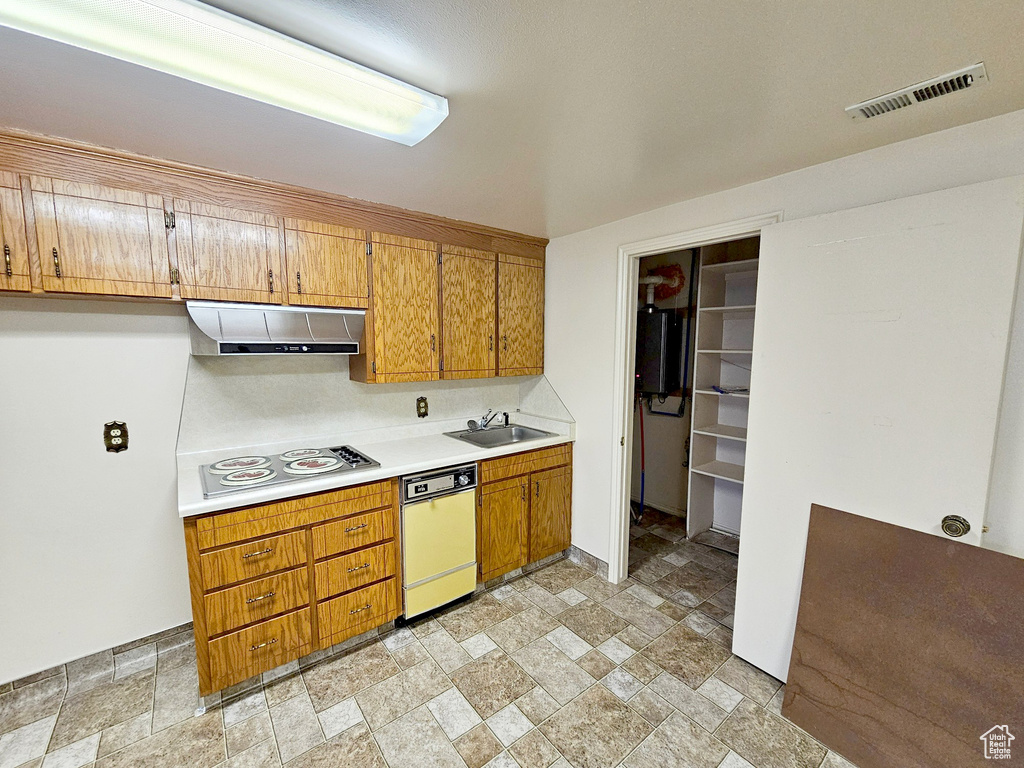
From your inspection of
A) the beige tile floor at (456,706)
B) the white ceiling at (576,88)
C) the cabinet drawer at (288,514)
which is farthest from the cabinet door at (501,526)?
the white ceiling at (576,88)

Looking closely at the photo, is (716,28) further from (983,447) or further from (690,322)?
(690,322)

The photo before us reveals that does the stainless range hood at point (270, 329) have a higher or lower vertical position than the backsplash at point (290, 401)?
higher

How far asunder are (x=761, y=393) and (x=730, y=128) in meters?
1.11

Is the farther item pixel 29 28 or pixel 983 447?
pixel 983 447

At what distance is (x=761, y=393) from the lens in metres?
1.90

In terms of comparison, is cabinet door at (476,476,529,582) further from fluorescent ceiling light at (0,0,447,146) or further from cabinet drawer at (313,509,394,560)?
fluorescent ceiling light at (0,0,447,146)

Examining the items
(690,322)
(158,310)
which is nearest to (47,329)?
(158,310)

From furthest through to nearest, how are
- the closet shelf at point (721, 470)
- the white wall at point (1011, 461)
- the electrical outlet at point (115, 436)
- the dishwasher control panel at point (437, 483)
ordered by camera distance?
1. the closet shelf at point (721, 470)
2. the dishwasher control panel at point (437, 483)
3. the electrical outlet at point (115, 436)
4. the white wall at point (1011, 461)

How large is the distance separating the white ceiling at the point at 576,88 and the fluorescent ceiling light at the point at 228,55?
0.14ft

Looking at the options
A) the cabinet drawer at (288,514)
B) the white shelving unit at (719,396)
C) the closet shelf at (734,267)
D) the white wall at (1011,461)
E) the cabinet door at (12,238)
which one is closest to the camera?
the white wall at (1011,461)

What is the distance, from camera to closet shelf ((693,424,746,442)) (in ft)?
10.6

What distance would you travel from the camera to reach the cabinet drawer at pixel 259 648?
5.78 ft

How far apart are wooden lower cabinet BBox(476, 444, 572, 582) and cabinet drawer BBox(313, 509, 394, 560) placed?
59 cm

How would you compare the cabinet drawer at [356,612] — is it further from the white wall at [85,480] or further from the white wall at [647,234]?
the white wall at [647,234]
